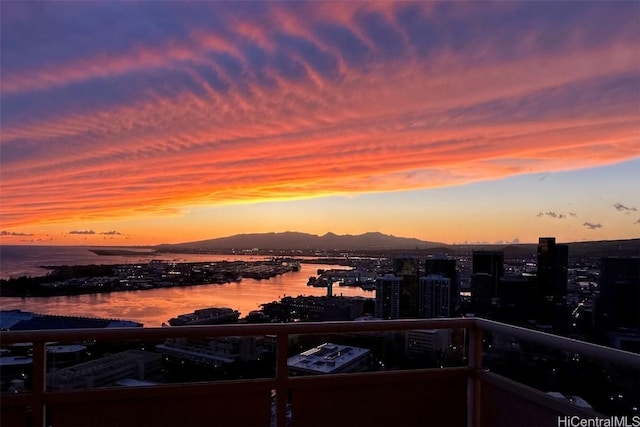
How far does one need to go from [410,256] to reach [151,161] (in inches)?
155

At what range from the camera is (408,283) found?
4.43 m

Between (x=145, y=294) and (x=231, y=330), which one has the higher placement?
(x=231, y=330)

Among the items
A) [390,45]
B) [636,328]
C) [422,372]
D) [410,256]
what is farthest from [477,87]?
[422,372]

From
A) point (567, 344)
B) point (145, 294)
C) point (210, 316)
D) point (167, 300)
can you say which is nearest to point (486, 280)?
point (567, 344)

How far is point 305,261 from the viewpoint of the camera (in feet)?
20.6

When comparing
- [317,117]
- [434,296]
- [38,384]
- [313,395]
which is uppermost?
[317,117]

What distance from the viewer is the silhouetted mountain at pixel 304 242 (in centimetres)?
680

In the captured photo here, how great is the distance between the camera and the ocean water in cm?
352

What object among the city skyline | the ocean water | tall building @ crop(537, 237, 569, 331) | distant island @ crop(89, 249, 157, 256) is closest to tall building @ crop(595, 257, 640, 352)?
tall building @ crop(537, 237, 569, 331)

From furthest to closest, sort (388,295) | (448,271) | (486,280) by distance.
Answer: (448,271) < (486,280) < (388,295)

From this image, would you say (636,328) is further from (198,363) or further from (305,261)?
(305,261)

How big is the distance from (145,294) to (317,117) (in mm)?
3297

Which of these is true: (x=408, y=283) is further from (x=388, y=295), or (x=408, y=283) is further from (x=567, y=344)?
(x=567, y=344)

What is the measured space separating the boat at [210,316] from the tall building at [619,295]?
2685mm
